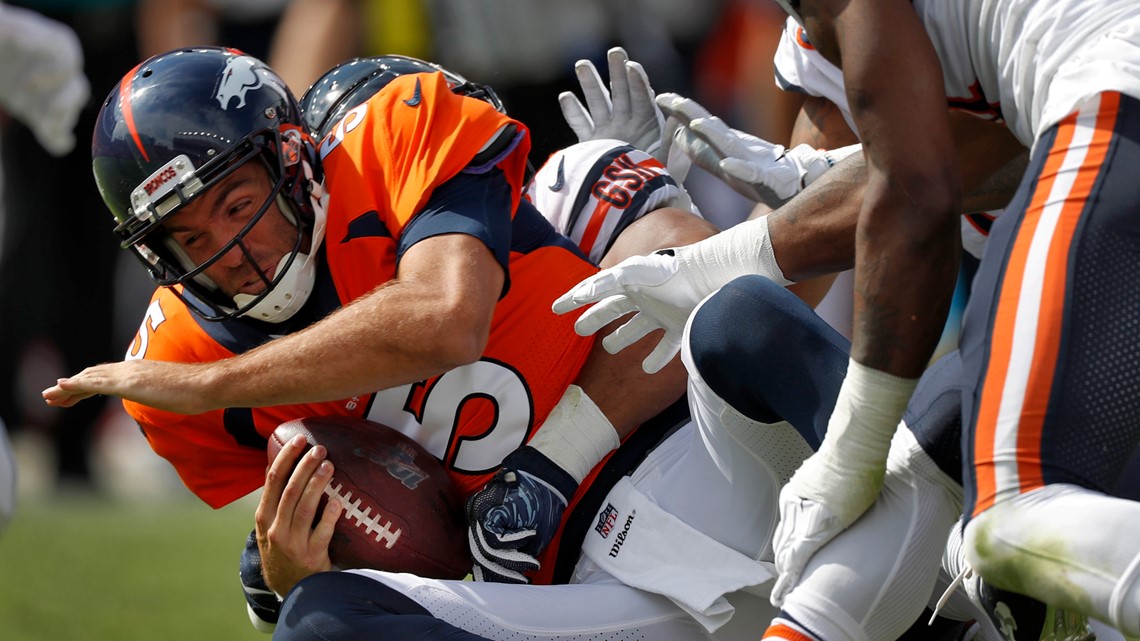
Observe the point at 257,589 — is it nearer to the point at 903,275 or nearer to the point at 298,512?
the point at 298,512

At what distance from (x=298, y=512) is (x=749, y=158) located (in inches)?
43.7

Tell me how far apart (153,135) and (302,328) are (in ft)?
1.44

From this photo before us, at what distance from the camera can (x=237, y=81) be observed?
2711 mm

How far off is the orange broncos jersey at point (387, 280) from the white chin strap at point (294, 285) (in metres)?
0.02

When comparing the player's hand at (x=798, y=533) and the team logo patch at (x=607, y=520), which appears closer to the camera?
the player's hand at (x=798, y=533)

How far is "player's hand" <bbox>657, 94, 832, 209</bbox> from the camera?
281 centimetres

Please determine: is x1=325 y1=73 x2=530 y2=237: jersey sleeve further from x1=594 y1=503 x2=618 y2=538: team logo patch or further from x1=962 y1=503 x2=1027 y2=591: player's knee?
x1=962 y1=503 x2=1027 y2=591: player's knee

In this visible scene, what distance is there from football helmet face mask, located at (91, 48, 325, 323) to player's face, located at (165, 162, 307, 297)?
10 millimetres

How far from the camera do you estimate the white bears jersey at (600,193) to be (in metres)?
2.98

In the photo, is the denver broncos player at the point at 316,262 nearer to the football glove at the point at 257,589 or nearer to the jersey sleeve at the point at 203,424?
the jersey sleeve at the point at 203,424

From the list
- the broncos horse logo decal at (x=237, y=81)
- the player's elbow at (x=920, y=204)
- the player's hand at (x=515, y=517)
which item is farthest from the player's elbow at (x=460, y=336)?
the player's elbow at (x=920, y=204)

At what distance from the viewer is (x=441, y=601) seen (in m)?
2.31

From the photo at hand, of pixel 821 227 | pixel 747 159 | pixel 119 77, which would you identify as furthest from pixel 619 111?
pixel 119 77

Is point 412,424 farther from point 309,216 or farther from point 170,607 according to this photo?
point 170,607
